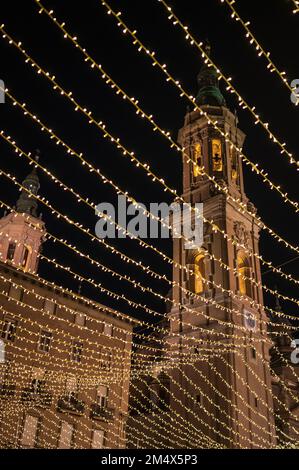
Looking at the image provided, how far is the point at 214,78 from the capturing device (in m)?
31.8

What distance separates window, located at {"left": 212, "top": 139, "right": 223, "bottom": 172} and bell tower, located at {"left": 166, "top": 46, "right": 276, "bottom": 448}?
6 cm

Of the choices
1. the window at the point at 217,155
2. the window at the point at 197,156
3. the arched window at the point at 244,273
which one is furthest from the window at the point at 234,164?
the arched window at the point at 244,273

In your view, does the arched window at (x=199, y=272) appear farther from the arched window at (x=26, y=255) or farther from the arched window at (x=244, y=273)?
the arched window at (x=26, y=255)

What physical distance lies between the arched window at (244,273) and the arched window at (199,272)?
6.26 ft

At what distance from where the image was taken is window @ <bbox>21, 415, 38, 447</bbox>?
21.4 metres

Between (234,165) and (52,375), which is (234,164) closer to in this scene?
(234,165)

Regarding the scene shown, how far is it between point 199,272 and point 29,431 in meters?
11.3

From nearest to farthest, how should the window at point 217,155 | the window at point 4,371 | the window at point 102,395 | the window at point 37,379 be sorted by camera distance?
the window at point 4,371
the window at point 37,379
the window at point 102,395
the window at point 217,155

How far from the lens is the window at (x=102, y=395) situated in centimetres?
2586

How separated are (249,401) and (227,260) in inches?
263

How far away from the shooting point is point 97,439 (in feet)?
80.8

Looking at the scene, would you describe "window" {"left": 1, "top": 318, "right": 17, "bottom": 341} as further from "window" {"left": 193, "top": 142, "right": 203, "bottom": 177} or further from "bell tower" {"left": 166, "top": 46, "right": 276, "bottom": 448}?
"window" {"left": 193, "top": 142, "right": 203, "bottom": 177}
